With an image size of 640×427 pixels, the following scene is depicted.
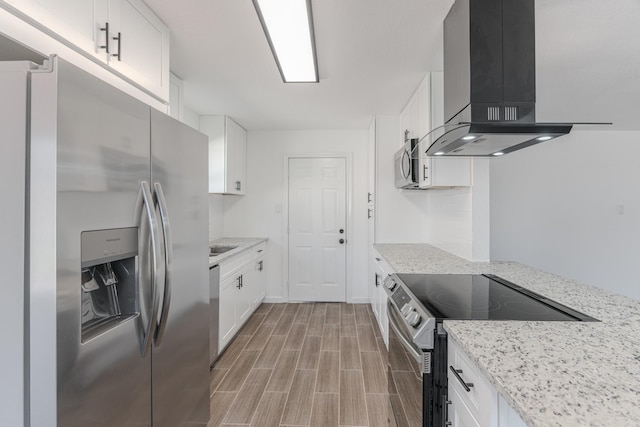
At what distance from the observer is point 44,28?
1021 millimetres

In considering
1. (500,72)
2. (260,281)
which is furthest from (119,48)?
(260,281)

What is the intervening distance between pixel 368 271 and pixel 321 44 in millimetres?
2932

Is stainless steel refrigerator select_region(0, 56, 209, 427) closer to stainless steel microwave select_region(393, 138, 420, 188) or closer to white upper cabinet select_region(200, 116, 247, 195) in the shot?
stainless steel microwave select_region(393, 138, 420, 188)

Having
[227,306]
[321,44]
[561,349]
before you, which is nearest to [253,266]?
[227,306]

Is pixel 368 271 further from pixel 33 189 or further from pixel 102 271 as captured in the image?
pixel 33 189

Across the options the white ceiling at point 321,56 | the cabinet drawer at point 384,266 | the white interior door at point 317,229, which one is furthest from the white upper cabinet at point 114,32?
the white interior door at point 317,229

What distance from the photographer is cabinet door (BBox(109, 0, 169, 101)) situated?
137 cm

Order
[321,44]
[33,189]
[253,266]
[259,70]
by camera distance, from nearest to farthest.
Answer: [33,189], [321,44], [259,70], [253,266]

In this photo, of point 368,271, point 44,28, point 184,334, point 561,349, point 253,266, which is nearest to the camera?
point 561,349

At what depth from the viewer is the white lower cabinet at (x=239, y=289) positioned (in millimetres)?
2723

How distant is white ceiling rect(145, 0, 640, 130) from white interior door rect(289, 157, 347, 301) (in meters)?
0.90

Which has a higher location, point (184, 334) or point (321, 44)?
point (321, 44)

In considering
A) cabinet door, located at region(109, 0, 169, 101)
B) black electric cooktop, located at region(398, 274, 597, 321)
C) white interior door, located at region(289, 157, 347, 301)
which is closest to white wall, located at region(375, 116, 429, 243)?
white interior door, located at region(289, 157, 347, 301)

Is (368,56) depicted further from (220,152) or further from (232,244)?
(232,244)
